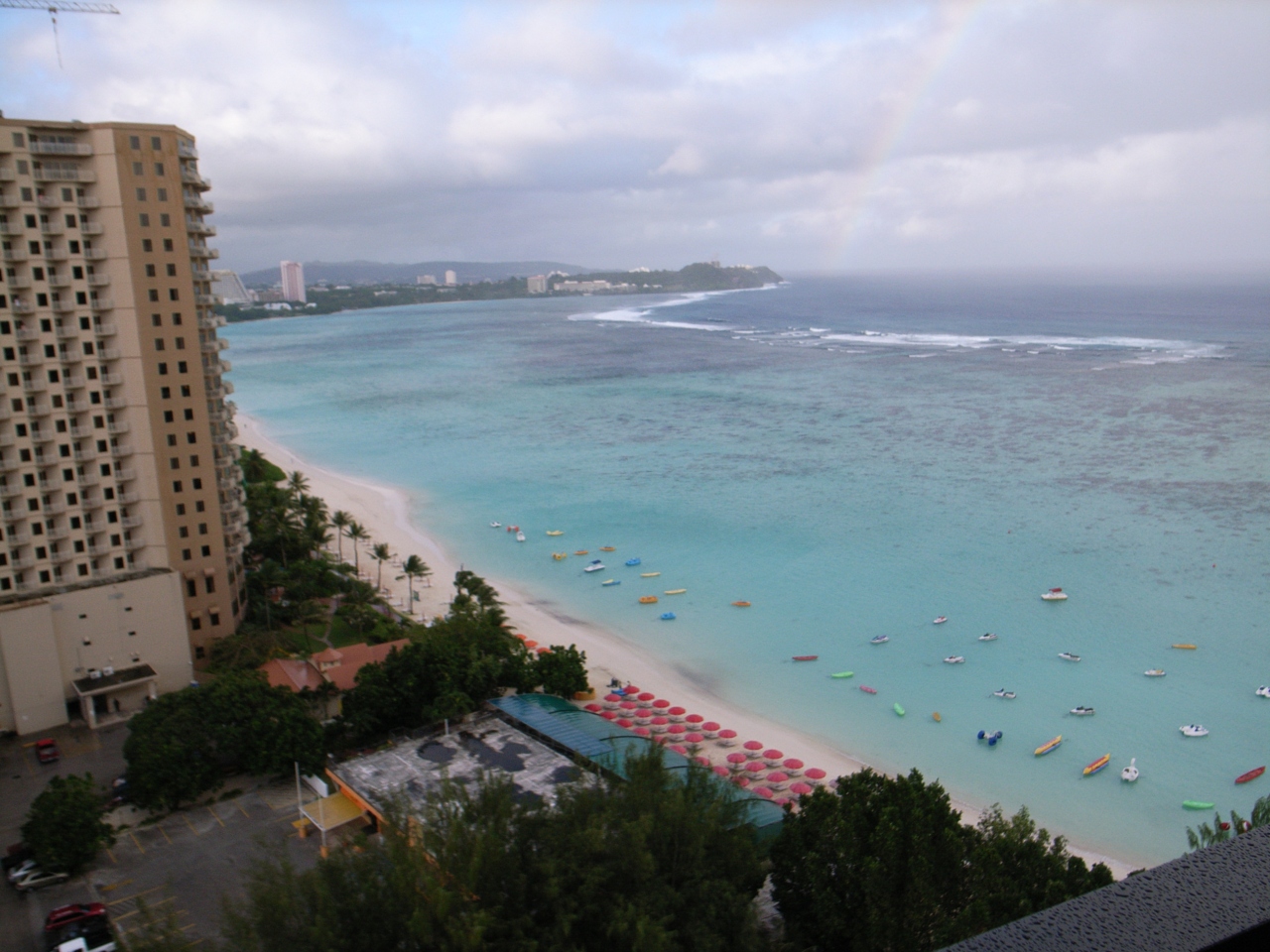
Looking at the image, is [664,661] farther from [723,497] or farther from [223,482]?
[723,497]

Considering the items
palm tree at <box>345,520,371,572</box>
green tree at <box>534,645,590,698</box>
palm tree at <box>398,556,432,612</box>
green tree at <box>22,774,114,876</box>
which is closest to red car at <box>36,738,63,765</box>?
green tree at <box>22,774,114,876</box>

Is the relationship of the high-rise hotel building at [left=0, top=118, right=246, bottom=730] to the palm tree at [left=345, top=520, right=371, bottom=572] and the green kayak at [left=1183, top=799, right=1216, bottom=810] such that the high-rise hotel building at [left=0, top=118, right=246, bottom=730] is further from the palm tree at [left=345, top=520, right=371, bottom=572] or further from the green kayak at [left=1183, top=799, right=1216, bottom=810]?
the green kayak at [left=1183, top=799, right=1216, bottom=810]

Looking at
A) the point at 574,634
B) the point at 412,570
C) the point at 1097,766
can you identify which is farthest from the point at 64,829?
the point at 1097,766

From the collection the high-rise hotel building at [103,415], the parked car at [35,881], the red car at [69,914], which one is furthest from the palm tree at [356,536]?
the red car at [69,914]

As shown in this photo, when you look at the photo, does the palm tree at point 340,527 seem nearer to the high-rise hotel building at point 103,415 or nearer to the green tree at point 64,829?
the high-rise hotel building at point 103,415

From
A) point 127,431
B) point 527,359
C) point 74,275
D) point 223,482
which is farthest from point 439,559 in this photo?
point 527,359

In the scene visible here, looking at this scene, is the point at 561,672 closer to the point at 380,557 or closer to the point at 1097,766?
the point at 380,557
